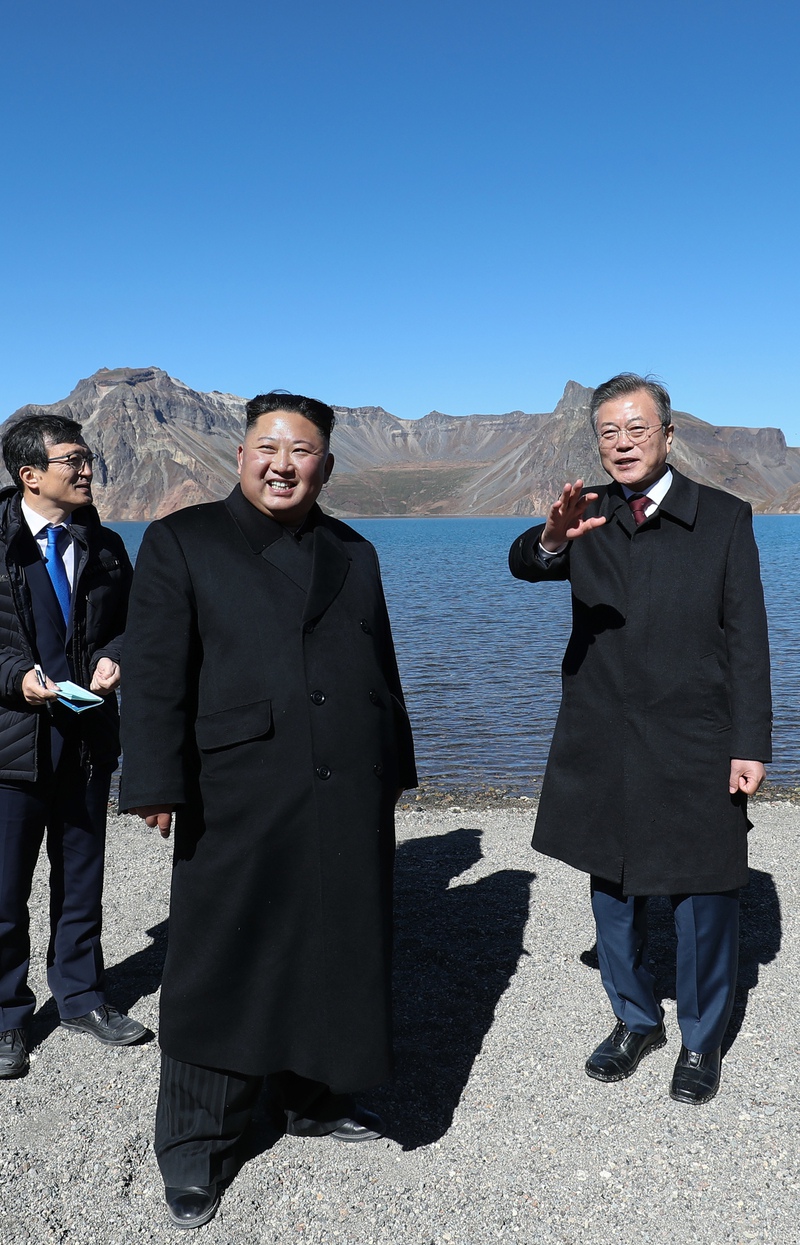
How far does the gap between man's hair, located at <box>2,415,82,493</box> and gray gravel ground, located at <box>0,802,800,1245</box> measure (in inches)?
105

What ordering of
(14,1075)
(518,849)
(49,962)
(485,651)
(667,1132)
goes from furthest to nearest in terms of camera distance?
(485,651) < (518,849) < (49,962) < (14,1075) < (667,1132)

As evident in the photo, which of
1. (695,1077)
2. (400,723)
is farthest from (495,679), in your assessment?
(400,723)

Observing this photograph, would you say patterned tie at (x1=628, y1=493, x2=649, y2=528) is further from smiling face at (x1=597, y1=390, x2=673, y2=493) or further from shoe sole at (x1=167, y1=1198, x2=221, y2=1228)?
shoe sole at (x1=167, y1=1198, x2=221, y2=1228)

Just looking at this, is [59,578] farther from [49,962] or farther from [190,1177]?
[190,1177]

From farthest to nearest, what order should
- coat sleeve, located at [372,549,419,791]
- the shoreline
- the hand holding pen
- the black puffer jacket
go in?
the shoreline, the black puffer jacket, the hand holding pen, coat sleeve, located at [372,549,419,791]

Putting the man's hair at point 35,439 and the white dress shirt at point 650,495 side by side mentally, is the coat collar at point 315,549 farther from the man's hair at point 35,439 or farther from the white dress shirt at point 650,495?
the man's hair at point 35,439

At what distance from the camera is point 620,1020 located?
4.37m

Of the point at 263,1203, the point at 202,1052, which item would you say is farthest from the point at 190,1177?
the point at 202,1052

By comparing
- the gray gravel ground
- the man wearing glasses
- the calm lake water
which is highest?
the man wearing glasses

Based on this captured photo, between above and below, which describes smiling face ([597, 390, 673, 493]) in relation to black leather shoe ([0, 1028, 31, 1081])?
above

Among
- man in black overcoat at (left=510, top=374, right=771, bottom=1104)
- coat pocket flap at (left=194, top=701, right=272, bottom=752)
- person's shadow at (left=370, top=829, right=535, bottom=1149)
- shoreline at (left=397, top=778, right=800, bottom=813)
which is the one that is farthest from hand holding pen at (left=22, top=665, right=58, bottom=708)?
shoreline at (left=397, top=778, right=800, bottom=813)

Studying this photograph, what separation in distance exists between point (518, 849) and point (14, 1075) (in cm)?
424

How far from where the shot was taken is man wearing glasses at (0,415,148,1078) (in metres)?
4.23

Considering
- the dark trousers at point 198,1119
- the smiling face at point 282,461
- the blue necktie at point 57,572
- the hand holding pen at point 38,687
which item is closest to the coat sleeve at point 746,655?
the smiling face at point 282,461
